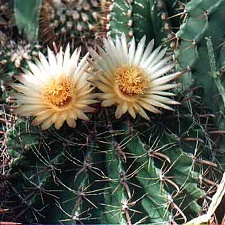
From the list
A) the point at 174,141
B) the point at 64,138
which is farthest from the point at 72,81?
the point at 174,141

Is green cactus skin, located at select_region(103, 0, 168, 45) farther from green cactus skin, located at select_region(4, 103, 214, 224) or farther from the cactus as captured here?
green cactus skin, located at select_region(4, 103, 214, 224)

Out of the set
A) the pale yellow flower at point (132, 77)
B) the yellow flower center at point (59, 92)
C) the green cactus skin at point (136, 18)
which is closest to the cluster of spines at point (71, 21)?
the green cactus skin at point (136, 18)

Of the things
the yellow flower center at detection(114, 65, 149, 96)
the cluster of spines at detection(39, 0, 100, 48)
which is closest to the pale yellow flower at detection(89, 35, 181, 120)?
the yellow flower center at detection(114, 65, 149, 96)

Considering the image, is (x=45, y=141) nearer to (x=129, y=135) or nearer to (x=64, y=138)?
(x=64, y=138)

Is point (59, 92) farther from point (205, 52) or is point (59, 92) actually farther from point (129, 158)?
point (205, 52)

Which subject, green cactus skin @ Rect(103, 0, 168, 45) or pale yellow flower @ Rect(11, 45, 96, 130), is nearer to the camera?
pale yellow flower @ Rect(11, 45, 96, 130)

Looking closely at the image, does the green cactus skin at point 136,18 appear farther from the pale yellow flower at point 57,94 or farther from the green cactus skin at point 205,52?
the pale yellow flower at point 57,94
